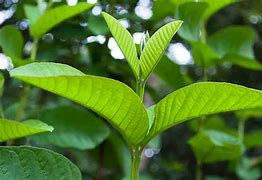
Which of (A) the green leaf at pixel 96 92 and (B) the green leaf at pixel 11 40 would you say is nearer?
(A) the green leaf at pixel 96 92

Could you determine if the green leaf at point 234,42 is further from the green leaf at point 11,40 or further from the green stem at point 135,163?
the green stem at point 135,163

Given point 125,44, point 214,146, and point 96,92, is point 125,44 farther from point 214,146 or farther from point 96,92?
point 214,146

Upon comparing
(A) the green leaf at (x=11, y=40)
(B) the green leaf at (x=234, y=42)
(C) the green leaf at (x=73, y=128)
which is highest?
(A) the green leaf at (x=11, y=40)

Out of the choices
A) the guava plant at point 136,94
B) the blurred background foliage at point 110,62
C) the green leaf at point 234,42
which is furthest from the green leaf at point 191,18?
the guava plant at point 136,94

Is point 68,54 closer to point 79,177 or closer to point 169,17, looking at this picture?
point 169,17

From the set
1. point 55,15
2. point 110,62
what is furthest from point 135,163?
point 110,62

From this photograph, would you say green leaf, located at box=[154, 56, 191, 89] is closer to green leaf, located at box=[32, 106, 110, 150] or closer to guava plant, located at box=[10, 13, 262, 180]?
green leaf, located at box=[32, 106, 110, 150]

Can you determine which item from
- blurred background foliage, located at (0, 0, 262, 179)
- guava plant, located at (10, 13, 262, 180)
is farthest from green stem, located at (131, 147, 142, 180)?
blurred background foliage, located at (0, 0, 262, 179)
